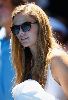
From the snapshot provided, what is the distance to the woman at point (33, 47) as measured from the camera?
12.7 ft

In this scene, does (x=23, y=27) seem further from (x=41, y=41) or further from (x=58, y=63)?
(x=58, y=63)

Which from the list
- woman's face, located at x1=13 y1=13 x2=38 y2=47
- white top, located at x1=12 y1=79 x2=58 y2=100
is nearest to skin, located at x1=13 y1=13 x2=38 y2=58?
woman's face, located at x1=13 y1=13 x2=38 y2=47

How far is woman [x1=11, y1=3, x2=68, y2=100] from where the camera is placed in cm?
386

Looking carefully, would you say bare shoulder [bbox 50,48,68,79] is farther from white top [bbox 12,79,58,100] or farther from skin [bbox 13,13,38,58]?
skin [bbox 13,13,38,58]

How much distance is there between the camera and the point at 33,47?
4215mm

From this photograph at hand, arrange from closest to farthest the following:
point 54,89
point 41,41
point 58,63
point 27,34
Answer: point 58,63, point 54,89, point 41,41, point 27,34

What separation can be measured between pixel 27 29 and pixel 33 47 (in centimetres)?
19

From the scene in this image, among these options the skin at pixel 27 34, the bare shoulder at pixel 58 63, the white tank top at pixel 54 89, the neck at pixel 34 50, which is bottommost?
the white tank top at pixel 54 89

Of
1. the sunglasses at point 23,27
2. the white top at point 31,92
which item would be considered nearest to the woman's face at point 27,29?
the sunglasses at point 23,27

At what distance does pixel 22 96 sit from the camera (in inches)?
151

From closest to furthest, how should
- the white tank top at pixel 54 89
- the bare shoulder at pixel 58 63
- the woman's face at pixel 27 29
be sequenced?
the bare shoulder at pixel 58 63
the white tank top at pixel 54 89
the woman's face at pixel 27 29

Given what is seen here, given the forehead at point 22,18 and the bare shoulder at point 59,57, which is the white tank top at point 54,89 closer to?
the bare shoulder at point 59,57

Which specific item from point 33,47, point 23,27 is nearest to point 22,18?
point 23,27

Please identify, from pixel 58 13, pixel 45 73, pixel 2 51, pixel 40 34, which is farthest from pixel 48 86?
pixel 58 13
